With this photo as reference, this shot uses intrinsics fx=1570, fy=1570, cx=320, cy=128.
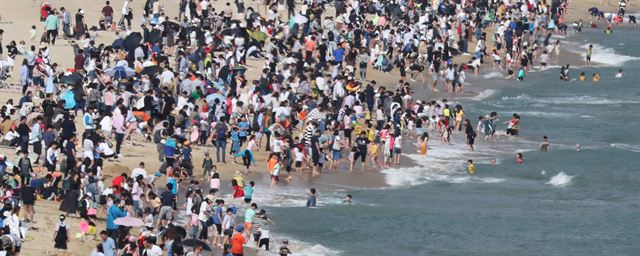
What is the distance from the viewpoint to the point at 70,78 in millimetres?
42781

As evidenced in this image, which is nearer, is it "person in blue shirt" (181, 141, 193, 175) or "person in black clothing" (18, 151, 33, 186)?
"person in black clothing" (18, 151, 33, 186)

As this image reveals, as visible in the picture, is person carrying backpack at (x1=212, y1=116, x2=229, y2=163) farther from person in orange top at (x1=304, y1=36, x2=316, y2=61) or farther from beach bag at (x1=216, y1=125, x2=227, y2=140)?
person in orange top at (x1=304, y1=36, x2=316, y2=61)

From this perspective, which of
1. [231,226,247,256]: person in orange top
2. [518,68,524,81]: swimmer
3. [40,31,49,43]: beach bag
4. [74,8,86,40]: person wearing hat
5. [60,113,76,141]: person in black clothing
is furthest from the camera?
[518,68,524,81]: swimmer

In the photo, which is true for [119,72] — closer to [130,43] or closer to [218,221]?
[130,43]

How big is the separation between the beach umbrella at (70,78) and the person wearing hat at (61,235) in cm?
1171

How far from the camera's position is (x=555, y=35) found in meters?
79.7

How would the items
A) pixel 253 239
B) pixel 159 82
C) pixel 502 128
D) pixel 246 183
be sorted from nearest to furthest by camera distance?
pixel 253 239, pixel 246 183, pixel 159 82, pixel 502 128

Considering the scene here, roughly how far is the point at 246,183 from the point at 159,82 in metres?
5.69

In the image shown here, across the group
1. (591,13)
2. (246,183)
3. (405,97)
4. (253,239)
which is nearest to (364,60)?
(405,97)

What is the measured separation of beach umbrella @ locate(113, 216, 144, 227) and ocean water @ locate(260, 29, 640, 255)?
4.30 metres

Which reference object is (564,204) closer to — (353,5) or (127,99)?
(127,99)

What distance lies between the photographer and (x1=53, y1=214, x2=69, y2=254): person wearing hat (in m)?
31.1

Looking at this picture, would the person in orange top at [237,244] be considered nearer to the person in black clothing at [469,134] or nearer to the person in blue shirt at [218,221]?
the person in blue shirt at [218,221]

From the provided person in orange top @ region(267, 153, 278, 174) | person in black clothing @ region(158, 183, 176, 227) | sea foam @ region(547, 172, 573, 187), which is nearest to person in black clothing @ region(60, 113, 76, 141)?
person in black clothing @ region(158, 183, 176, 227)
